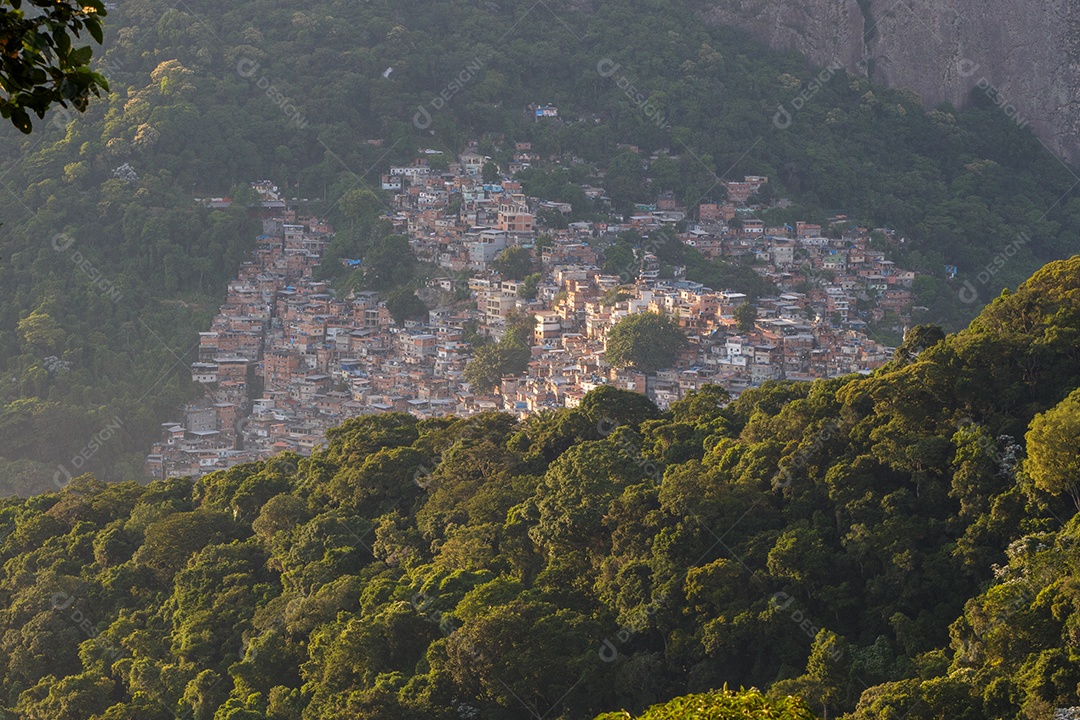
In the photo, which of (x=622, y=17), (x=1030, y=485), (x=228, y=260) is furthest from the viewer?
(x=622, y=17)

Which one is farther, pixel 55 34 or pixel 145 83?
pixel 145 83

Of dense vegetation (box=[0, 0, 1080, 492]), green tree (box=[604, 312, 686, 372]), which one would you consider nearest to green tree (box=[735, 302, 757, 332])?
green tree (box=[604, 312, 686, 372])

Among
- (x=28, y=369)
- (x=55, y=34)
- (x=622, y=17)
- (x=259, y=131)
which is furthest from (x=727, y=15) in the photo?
(x=55, y=34)

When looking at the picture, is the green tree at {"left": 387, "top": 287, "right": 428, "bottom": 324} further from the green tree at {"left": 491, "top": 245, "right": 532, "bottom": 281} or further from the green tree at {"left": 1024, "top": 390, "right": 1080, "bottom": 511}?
the green tree at {"left": 1024, "top": 390, "right": 1080, "bottom": 511}

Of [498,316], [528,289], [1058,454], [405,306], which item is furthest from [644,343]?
[1058,454]

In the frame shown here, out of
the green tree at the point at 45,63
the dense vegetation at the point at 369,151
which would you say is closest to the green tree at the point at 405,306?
the dense vegetation at the point at 369,151

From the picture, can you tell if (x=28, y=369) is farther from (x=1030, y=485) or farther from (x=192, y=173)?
(x=1030, y=485)

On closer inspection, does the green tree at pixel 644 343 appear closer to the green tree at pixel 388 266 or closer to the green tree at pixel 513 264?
the green tree at pixel 513 264
